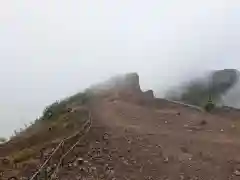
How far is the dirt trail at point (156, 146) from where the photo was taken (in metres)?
9.58

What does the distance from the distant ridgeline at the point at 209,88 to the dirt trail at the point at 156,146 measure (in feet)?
8.39

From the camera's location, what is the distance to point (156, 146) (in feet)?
35.1

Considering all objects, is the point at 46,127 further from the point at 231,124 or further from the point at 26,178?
the point at 231,124

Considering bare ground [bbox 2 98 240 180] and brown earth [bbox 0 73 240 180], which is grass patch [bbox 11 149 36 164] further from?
bare ground [bbox 2 98 240 180]

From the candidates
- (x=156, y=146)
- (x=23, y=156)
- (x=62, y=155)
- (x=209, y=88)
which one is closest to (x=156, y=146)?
(x=156, y=146)

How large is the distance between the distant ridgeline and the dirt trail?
101 inches

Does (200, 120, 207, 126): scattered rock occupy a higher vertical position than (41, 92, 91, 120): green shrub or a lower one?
lower

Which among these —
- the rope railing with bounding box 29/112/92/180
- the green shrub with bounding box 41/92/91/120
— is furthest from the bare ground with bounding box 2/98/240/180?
the green shrub with bounding box 41/92/91/120

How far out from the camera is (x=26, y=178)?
30.9 ft

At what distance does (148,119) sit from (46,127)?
2.34 meters

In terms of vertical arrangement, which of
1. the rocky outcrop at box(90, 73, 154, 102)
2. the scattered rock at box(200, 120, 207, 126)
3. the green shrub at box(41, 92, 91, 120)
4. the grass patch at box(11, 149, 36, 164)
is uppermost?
the rocky outcrop at box(90, 73, 154, 102)

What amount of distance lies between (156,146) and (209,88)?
6.21 m

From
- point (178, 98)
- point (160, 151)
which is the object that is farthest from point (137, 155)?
point (178, 98)

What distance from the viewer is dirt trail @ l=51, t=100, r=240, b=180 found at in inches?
377
